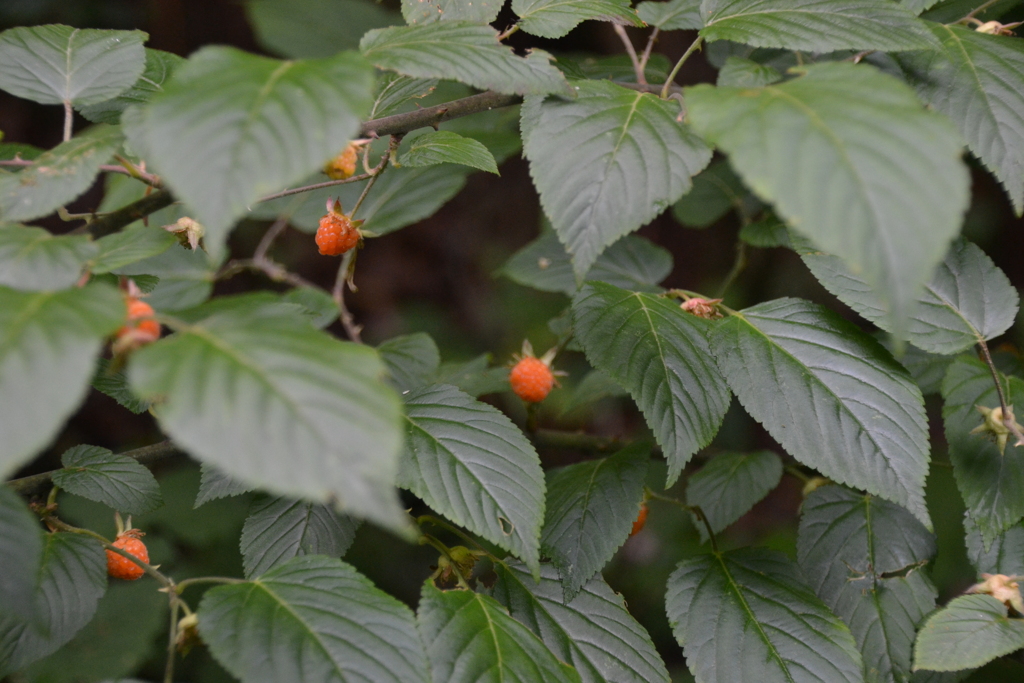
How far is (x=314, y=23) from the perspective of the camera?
1891 mm

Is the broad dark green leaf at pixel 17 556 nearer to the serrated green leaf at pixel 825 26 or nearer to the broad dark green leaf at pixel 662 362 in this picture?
the broad dark green leaf at pixel 662 362

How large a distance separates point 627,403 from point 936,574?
103 cm

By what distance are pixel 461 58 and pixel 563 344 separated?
42 cm

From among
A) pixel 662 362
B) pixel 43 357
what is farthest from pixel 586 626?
pixel 43 357

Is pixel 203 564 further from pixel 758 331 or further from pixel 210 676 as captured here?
pixel 758 331

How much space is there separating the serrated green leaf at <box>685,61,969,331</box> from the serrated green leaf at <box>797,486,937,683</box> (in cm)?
47

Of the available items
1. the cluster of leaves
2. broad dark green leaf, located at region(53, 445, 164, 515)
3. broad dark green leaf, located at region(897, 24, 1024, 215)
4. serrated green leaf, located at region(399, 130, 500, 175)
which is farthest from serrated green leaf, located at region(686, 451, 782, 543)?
broad dark green leaf, located at region(53, 445, 164, 515)

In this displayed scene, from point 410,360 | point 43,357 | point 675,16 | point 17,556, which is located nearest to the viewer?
point 43,357

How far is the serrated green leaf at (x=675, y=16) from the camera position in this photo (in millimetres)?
844

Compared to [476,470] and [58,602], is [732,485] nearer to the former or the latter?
[476,470]

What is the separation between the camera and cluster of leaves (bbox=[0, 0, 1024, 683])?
17.1 inches

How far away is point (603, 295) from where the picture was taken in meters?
0.79

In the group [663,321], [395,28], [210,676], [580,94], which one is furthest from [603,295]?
[210,676]

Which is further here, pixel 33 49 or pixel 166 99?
pixel 33 49
